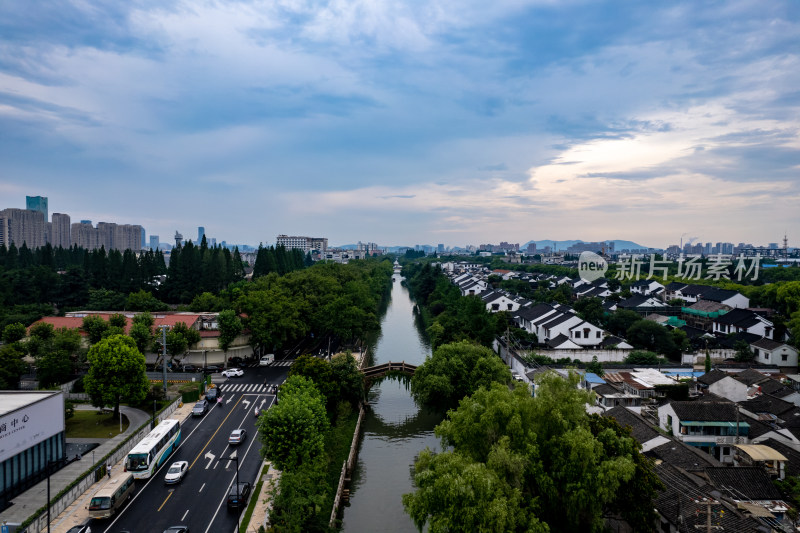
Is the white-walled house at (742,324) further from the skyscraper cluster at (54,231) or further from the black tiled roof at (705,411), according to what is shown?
the skyscraper cluster at (54,231)

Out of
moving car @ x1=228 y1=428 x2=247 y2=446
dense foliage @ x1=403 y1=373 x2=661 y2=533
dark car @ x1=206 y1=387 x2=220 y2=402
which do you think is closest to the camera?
dense foliage @ x1=403 y1=373 x2=661 y2=533

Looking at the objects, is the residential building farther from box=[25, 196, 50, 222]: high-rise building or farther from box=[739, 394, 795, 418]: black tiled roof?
box=[25, 196, 50, 222]: high-rise building

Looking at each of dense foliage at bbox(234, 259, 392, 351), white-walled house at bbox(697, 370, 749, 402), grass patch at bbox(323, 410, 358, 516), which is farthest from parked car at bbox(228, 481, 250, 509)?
white-walled house at bbox(697, 370, 749, 402)

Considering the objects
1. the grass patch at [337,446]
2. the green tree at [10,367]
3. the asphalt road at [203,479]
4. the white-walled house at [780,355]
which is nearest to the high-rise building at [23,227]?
the green tree at [10,367]

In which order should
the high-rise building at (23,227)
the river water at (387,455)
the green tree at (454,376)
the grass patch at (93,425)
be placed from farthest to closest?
the high-rise building at (23,227)
the green tree at (454,376)
the grass patch at (93,425)
the river water at (387,455)

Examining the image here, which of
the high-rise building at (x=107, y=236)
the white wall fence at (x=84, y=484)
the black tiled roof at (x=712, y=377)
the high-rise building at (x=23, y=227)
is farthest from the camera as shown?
the high-rise building at (x=107, y=236)

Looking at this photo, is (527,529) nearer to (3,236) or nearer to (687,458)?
(687,458)

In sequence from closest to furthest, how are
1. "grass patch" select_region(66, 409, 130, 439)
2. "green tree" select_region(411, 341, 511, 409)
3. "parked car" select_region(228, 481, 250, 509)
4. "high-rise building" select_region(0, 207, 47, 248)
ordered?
"parked car" select_region(228, 481, 250, 509) < "grass patch" select_region(66, 409, 130, 439) < "green tree" select_region(411, 341, 511, 409) < "high-rise building" select_region(0, 207, 47, 248)
